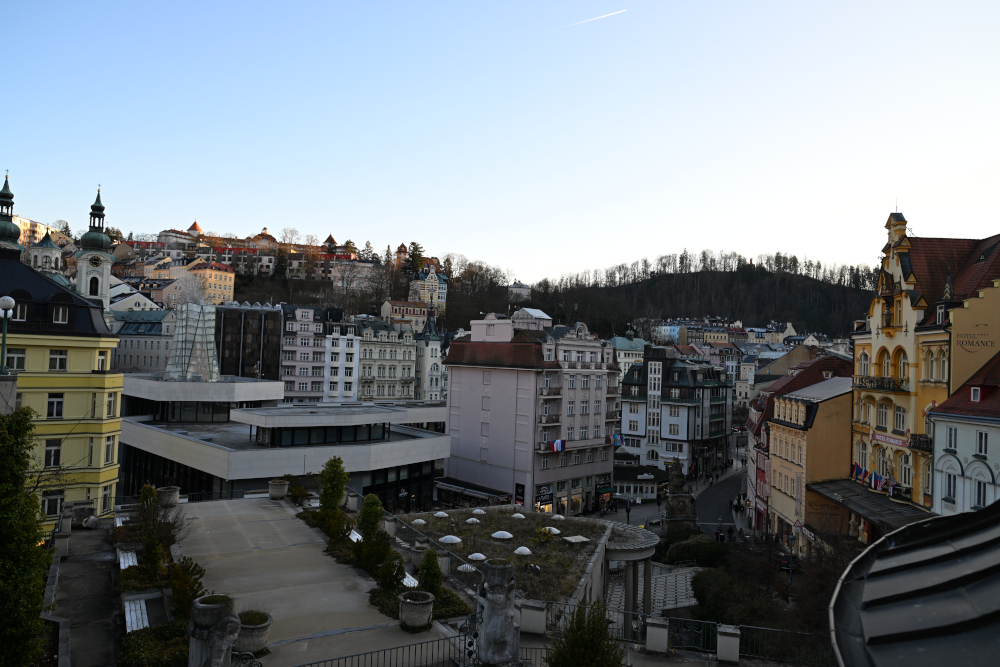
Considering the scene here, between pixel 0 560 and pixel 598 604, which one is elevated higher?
pixel 0 560

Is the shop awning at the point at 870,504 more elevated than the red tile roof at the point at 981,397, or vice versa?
the red tile roof at the point at 981,397

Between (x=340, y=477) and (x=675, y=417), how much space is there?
53.3 m

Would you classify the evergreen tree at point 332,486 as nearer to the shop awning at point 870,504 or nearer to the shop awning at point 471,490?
the shop awning at point 870,504

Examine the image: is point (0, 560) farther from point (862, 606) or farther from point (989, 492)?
point (989, 492)

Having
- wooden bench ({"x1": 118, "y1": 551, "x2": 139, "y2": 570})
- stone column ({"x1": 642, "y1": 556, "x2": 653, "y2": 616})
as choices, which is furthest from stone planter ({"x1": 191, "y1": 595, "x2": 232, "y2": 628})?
stone column ({"x1": 642, "y1": 556, "x2": 653, "y2": 616})

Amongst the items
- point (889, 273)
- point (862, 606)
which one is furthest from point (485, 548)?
point (889, 273)

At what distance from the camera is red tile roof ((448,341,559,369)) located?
5088cm

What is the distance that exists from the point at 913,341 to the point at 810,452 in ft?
28.9

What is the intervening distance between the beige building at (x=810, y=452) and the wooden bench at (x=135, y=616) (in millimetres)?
31810

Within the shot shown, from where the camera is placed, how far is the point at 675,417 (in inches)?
2783

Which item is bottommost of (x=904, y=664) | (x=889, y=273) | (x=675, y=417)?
(x=675, y=417)

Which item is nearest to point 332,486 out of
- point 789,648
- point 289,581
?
point 289,581

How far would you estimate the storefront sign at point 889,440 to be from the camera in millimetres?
30906

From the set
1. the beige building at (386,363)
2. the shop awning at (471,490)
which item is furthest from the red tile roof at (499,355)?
the beige building at (386,363)
